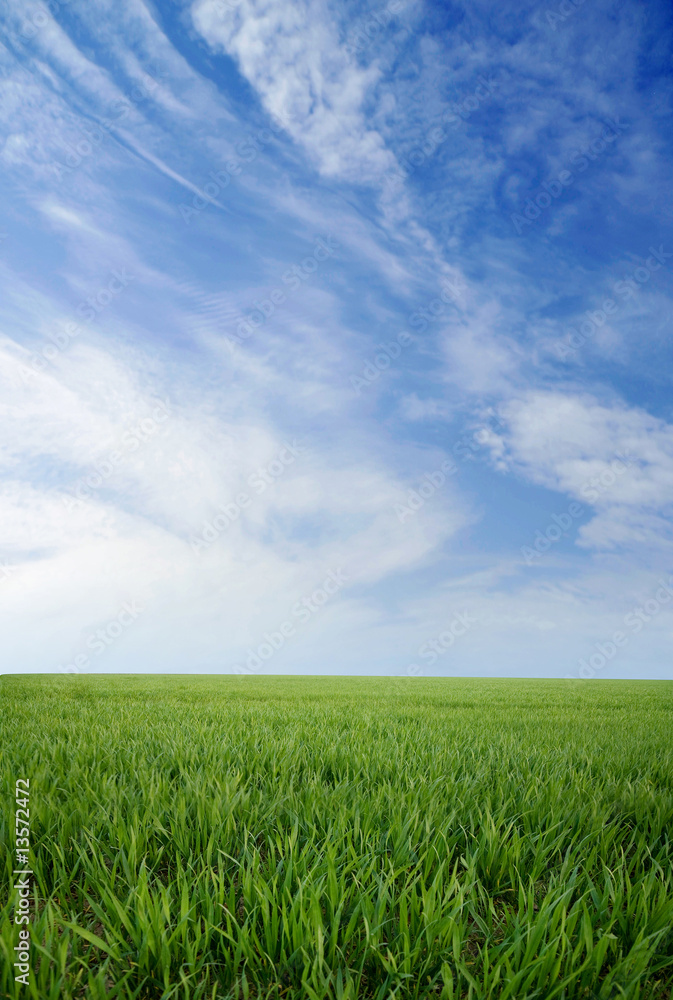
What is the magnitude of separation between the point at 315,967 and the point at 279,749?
2.66 meters

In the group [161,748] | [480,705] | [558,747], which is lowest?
[480,705]

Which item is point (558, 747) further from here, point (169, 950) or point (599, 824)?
point (169, 950)

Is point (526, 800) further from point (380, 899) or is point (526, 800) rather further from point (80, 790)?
point (80, 790)

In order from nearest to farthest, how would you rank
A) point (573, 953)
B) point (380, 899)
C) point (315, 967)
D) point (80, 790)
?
point (315, 967), point (573, 953), point (380, 899), point (80, 790)

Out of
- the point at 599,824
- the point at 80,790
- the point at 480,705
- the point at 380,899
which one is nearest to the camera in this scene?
the point at 380,899

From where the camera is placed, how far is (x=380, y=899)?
6.43 ft

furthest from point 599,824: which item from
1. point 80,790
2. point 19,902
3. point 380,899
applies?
point 80,790

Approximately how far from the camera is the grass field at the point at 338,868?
1785mm

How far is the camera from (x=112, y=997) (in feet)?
5.67

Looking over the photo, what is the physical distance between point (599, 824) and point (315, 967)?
1962 millimetres

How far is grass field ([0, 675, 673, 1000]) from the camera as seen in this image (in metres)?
1.79

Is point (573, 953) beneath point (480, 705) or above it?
above

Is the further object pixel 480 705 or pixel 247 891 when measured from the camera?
pixel 480 705

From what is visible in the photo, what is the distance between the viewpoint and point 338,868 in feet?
7.69
